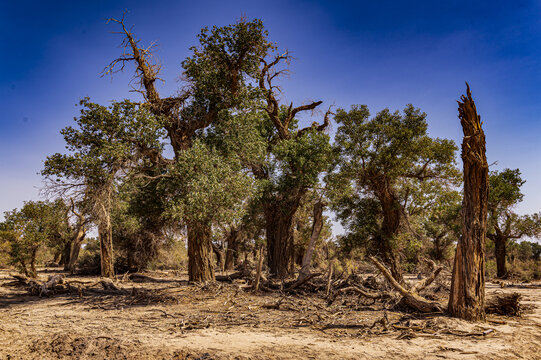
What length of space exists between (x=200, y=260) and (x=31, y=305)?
233 inches

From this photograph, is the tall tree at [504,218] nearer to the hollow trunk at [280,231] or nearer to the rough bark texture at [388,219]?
the rough bark texture at [388,219]


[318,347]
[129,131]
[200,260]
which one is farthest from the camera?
[200,260]

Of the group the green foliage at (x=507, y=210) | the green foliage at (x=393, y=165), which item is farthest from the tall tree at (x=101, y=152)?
the green foliage at (x=507, y=210)

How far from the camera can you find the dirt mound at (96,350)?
5488 mm

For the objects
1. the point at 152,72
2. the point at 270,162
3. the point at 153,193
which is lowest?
the point at 153,193

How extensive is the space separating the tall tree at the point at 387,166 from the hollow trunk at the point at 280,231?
2563mm

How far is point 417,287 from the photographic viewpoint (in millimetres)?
9938

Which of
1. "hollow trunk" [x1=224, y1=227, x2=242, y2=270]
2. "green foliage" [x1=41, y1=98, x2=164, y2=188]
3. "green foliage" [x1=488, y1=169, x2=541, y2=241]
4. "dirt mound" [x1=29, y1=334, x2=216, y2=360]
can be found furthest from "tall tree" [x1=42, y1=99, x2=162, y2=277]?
"green foliage" [x1=488, y1=169, x2=541, y2=241]

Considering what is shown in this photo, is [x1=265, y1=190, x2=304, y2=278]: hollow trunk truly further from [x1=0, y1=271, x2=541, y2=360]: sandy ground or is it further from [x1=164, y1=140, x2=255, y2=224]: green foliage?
[x1=0, y1=271, x2=541, y2=360]: sandy ground

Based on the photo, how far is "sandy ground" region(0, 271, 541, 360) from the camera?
18.5 feet

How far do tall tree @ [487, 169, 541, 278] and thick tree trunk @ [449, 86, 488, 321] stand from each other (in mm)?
16898

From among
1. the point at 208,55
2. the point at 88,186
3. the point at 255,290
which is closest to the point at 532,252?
the point at 255,290

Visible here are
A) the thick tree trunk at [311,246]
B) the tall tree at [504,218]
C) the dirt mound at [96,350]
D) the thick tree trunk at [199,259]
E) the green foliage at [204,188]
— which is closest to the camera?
the dirt mound at [96,350]

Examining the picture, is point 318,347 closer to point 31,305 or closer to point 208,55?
point 31,305
